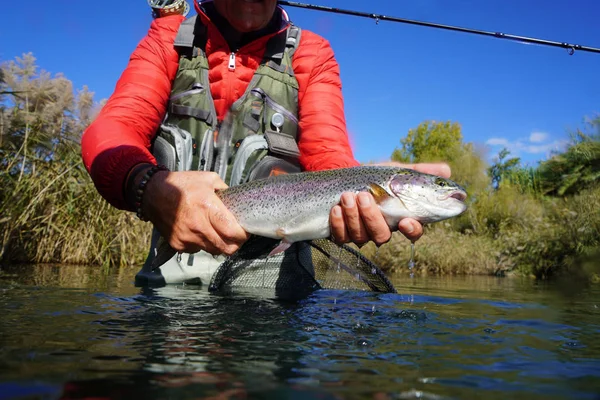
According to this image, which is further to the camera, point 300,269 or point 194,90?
point 300,269

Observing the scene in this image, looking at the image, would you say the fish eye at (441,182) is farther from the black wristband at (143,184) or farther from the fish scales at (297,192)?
the black wristband at (143,184)

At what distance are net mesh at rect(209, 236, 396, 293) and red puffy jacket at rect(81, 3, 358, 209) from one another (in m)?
0.74

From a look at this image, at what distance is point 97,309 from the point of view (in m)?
2.96

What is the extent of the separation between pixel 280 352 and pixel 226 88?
2519 mm

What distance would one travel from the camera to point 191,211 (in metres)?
2.58

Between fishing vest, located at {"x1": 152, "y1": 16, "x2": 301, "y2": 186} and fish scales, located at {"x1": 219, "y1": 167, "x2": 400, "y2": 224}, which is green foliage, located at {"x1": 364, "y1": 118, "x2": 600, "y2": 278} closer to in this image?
fishing vest, located at {"x1": 152, "y1": 16, "x2": 301, "y2": 186}

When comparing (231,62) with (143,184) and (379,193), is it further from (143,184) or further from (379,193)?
(379,193)

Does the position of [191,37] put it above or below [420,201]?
above

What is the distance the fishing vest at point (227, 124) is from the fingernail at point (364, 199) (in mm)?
1102

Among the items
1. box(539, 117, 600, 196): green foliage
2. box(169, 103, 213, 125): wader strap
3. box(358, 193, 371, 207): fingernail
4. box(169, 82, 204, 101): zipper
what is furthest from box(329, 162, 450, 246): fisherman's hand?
box(539, 117, 600, 196): green foliage

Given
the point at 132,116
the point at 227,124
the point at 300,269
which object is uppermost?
the point at 227,124

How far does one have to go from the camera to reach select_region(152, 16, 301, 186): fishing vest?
12.3ft

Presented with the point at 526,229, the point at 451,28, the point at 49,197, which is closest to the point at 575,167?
the point at 526,229

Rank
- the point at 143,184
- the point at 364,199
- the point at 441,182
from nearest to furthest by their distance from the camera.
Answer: the point at 143,184 < the point at 364,199 < the point at 441,182
